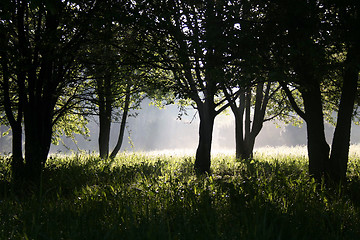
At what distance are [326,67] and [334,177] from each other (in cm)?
301

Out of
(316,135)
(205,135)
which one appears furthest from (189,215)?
(205,135)

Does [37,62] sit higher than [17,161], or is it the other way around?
[37,62]

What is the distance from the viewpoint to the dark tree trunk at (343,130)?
704cm

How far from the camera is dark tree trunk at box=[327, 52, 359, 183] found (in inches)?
277

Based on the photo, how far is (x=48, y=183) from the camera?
6.82m

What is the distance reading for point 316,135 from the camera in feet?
24.0

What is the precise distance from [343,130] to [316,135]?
60 cm

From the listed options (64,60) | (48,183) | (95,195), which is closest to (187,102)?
(64,60)

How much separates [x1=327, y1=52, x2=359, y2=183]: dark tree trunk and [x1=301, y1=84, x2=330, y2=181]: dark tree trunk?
203 mm

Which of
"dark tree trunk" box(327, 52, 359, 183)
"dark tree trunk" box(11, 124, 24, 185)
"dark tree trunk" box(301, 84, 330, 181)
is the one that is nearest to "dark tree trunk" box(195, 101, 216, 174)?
"dark tree trunk" box(301, 84, 330, 181)

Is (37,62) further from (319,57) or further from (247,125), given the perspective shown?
(247,125)

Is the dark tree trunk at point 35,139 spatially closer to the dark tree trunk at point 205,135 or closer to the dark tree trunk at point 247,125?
the dark tree trunk at point 205,135

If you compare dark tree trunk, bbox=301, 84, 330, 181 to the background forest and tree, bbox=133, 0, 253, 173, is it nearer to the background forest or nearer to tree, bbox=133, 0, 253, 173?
the background forest

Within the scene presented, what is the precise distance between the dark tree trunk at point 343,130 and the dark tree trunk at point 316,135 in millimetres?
203
